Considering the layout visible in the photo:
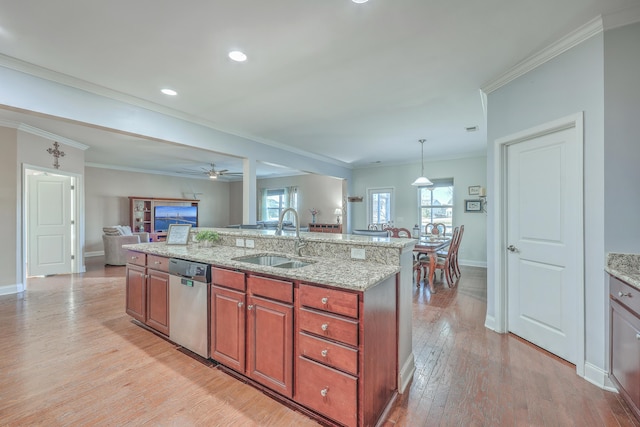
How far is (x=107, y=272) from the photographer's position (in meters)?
5.80

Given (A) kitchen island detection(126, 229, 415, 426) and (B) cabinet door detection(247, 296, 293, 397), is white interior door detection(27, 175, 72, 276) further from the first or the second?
(B) cabinet door detection(247, 296, 293, 397)

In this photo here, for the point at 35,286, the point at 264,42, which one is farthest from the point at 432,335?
the point at 35,286

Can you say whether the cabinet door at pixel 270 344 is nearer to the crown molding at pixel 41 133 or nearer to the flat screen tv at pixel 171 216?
the crown molding at pixel 41 133

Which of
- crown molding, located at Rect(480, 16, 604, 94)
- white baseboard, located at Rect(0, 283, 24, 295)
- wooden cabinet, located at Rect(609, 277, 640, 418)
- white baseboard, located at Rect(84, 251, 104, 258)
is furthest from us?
white baseboard, located at Rect(84, 251, 104, 258)

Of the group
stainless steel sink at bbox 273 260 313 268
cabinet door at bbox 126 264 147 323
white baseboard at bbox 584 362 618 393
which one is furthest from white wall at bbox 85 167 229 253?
white baseboard at bbox 584 362 618 393

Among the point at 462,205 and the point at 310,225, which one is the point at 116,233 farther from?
the point at 462,205

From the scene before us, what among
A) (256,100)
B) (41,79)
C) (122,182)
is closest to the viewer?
(41,79)

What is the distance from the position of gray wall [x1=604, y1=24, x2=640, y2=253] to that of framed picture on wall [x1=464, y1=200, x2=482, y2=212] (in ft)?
15.3

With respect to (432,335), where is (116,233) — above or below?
above

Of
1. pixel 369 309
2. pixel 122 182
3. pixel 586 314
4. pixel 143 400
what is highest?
pixel 122 182

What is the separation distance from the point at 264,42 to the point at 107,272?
5869 millimetres

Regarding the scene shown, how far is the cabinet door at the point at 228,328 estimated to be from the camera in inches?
79.7

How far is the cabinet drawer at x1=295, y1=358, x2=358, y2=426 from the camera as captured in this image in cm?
151

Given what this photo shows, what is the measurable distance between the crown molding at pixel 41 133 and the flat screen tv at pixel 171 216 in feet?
11.4
